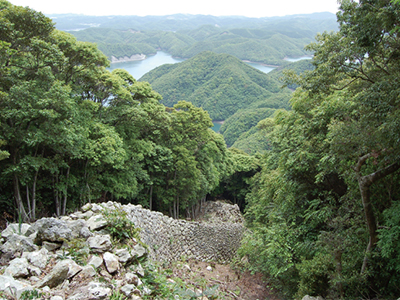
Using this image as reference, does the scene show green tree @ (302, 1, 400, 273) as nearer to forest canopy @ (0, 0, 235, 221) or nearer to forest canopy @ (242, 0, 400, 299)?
forest canopy @ (242, 0, 400, 299)

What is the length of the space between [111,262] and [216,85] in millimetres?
89993

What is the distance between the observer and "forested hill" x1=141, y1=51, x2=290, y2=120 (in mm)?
84312

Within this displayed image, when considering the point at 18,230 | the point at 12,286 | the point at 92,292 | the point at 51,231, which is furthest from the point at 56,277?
the point at 18,230

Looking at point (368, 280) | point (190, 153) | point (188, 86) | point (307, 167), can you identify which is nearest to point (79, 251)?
point (368, 280)

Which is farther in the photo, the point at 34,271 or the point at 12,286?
the point at 34,271

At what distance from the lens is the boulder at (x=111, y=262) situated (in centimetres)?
489

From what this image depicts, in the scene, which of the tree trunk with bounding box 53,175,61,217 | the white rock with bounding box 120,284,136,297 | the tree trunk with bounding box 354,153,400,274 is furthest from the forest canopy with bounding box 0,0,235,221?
the tree trunk with bounding box 354,153,400,274

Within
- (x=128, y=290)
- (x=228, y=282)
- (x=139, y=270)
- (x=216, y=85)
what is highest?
(x=216, y=85)

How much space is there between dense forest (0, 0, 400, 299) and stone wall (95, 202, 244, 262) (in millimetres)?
2277

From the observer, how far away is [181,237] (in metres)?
11.9

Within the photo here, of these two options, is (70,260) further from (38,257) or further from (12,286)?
(12,286)

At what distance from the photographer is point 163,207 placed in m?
Result: 18.6

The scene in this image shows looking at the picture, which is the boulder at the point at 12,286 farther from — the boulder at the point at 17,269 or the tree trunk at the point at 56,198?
the tree trunk at the point at 56,198

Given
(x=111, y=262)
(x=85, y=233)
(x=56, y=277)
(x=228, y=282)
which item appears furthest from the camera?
(x=228, y=282)
